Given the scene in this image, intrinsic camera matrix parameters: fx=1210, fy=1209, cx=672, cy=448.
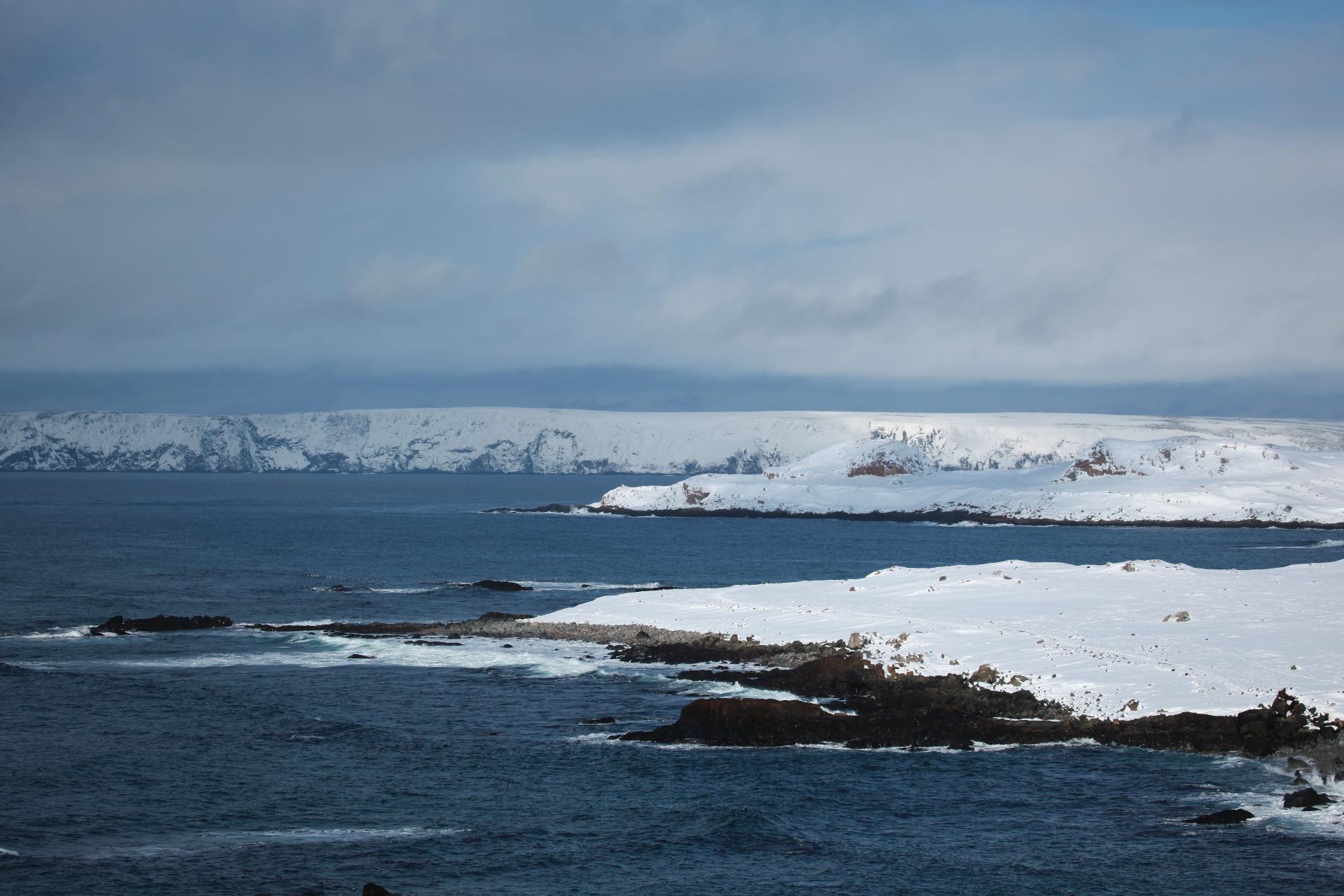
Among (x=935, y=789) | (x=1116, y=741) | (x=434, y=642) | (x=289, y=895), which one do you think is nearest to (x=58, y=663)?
(x=434, y=642)

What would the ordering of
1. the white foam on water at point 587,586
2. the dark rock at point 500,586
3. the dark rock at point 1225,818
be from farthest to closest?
the white foam on water at point 587,586, the dark rock at point 500,586, the dark rock at point 1225,818

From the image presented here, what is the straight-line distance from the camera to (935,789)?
2875cm

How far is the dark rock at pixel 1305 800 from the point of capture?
85.6ft

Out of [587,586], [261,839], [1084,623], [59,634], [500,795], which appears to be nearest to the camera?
[261,839]

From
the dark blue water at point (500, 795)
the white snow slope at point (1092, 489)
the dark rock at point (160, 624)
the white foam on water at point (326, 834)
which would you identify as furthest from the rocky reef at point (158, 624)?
the white snow slope at point (1092, 489)

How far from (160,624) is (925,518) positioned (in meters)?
126

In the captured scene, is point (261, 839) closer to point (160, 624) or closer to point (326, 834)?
point (326, 834)

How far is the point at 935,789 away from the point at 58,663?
3416 centimetres

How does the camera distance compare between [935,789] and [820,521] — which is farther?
[820,521]

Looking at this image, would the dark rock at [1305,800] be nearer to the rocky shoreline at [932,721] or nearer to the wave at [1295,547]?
the rocky shoreline at [932,721]

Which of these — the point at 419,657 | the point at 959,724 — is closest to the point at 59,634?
the point at 419,657

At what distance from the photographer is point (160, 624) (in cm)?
5684

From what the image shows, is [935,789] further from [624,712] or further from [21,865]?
[21,865]

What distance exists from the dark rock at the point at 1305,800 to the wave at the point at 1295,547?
92.5 m
